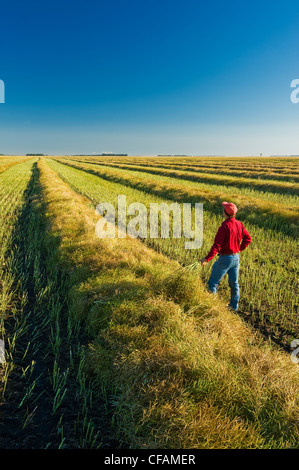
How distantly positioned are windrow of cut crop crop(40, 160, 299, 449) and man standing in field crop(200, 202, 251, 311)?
581mm

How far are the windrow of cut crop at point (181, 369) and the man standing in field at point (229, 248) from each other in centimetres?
58

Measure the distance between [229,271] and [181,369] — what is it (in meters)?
2.48

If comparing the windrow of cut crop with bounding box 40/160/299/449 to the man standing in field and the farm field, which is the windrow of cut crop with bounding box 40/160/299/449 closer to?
A: the farm field

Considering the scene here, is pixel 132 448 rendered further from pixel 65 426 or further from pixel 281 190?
pixel 281 190

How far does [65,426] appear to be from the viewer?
2.84 meters

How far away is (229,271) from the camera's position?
5.02 metres

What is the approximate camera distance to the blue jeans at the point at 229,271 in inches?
191

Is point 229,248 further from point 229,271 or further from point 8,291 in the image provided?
point 8,291

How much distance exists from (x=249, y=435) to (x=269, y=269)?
5037 millimetres

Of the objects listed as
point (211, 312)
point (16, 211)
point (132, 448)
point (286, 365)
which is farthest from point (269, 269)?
point (16, 211)

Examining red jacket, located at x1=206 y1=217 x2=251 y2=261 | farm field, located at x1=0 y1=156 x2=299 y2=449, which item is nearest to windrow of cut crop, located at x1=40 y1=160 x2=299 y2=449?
farm field, located at x1=0 y1=156 x2=299 y2=449

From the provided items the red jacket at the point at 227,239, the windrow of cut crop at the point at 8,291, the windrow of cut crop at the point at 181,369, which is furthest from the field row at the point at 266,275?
the windrow of cut crop at the point at 8,291

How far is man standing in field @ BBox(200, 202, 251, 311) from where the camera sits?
15.3 ft

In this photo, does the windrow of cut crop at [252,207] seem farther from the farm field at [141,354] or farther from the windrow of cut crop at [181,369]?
the windrow of cut crop at [181,369]
